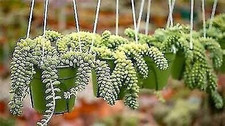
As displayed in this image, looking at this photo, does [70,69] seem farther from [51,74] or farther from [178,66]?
[178,66]

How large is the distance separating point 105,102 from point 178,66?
2.36m

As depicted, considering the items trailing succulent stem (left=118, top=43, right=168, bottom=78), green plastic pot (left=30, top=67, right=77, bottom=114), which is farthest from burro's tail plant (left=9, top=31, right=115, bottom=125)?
trailing succulent stem (left=118, top=43, right=168, bottom=78)

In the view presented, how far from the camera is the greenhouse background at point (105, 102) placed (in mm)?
3297

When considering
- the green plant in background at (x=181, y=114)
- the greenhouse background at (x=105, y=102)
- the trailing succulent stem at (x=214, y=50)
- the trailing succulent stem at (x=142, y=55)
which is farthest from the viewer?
the green plant in background at (x=181, y=114)

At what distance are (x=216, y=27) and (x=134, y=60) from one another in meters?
0.55

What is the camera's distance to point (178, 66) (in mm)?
2066

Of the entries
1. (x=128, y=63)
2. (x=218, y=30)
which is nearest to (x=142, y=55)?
(x=128, y=63)

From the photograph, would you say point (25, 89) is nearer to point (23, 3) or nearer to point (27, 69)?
point (27, 69)

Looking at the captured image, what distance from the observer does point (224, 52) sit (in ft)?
6.88

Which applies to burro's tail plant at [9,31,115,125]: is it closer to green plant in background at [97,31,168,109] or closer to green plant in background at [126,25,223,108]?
green plant in background at [97,31,168,109]

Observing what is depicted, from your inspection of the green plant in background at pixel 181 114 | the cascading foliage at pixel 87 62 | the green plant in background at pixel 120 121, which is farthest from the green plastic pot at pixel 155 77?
the green plant in background at pixel 120 121

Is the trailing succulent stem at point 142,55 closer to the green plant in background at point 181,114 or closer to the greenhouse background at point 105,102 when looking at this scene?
the greenhouse background at point 105,102

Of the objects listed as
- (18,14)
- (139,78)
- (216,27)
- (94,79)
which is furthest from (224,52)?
(18,14)

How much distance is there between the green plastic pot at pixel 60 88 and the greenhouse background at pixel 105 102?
0.44 m
